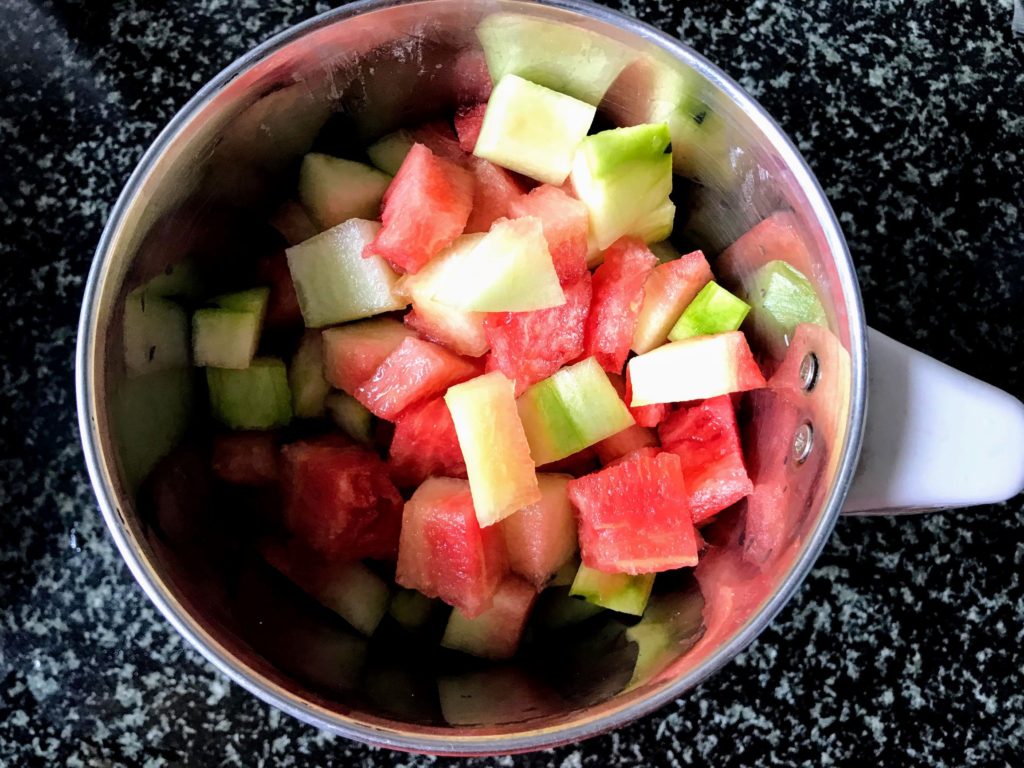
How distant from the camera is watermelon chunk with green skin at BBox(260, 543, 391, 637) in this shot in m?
0.85

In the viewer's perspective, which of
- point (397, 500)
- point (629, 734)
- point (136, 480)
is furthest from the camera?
point (629, 734)

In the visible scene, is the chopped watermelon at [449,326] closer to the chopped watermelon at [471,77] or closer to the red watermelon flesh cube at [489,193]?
the red watermelon flesh cube at [489,193]

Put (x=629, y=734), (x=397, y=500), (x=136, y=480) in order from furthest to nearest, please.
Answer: (x=629, y=734) → (x=397, y=500) → (x=136, y=480)

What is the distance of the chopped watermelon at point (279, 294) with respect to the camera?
871 millimetres

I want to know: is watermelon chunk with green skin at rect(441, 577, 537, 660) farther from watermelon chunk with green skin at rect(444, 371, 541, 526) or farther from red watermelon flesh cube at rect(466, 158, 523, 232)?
red watermelon flesh cube at rect(466, 158, 523, 232)

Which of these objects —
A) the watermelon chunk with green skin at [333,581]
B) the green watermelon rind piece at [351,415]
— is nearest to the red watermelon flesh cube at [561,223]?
the green watermelon rind piece at [351,415]

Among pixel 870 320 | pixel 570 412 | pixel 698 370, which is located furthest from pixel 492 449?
pixel 870 320

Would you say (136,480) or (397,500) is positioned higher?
(136,480)

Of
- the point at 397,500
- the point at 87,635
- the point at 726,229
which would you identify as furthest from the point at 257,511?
the point at 726,229

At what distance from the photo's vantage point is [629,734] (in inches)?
37.6

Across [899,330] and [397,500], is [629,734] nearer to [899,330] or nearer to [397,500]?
[397,500]

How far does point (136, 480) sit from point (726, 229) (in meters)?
0.56

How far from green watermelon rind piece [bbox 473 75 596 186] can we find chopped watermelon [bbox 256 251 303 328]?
0.22 m

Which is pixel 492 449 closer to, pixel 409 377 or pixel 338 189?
pixel 409 377
